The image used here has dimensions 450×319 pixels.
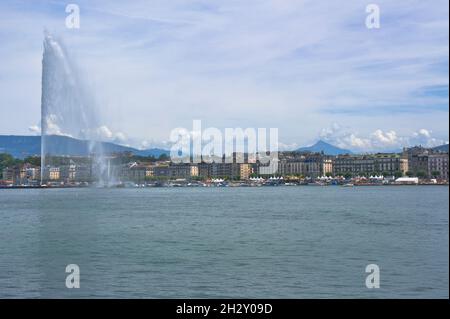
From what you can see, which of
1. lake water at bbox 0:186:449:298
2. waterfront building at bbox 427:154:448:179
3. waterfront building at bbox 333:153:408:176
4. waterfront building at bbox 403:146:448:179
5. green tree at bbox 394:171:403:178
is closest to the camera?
Result: lake water at bbox 0:186:449:298

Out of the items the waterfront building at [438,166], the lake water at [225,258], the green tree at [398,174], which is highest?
the waterfront building at [438,166]

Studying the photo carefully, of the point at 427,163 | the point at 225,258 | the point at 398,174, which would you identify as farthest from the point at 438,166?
the point at 225,258

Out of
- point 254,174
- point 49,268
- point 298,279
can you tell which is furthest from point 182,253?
point 254,174

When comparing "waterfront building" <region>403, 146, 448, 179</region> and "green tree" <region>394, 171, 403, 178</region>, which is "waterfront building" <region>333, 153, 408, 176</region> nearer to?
"green tree" <region>394, 171, 403, 178</region>

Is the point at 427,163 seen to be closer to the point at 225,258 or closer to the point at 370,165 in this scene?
the point at 370,165

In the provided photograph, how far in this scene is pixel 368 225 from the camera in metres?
26.9

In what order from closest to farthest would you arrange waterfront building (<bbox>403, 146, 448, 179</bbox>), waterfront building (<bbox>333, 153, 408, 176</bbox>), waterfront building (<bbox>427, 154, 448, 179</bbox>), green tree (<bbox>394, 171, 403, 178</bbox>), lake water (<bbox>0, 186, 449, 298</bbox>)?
lake water (<bbox>0, 186, 449, 298</bbox>) < waterfront building (<bbox>427, 154, 448, 179</bbox>) < waterfront building (<bbox>403, 146, 448, 179</bbox>) < green tree (<bbox>394, 171, 403, 178</bbox>) < waterfront building (<bbox>333, 153, 408, 176</bbox>)

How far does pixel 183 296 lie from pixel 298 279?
2749 mm

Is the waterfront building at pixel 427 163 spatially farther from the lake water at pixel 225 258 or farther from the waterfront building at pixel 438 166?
the lake water at pixel 225 258

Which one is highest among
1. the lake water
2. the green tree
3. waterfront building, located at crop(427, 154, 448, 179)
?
waterfront building, located at crop(427, 154, 448, 179)

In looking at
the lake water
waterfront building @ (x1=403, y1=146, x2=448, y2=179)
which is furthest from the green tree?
the lake water

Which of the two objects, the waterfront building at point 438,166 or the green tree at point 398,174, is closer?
the waterfront building at point 438,166

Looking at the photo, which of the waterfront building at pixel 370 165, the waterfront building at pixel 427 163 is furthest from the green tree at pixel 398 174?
the waterfront building at pixel 427 163
